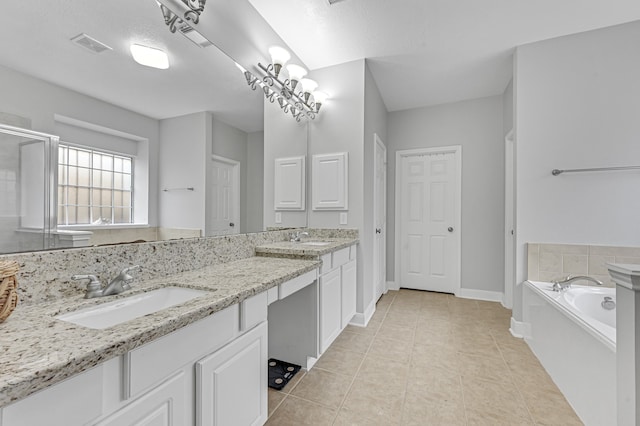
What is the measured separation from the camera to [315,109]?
2.74 m

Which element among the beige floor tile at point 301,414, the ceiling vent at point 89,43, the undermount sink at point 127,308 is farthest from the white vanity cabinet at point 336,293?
the ceiling vent at point 89,43

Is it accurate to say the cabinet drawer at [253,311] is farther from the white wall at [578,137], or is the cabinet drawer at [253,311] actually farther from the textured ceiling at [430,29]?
the white wall at [578,137]

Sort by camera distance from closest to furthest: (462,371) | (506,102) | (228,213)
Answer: (228,213)
(462,371)
(506,102)

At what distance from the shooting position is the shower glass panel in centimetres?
81

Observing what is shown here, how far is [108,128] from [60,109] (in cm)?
16

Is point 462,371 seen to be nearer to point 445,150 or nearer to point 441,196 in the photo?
point 441,196

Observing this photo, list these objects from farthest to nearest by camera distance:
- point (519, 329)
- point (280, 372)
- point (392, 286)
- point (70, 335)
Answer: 1. point (392, 286)
2. point (519, 329)
3. point (280, 372)
4. point (70, 335)

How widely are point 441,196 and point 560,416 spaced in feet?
8.77

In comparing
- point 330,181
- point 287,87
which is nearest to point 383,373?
point 330,181

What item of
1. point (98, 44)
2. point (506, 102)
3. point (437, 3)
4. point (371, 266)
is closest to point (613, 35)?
point (506, 102)

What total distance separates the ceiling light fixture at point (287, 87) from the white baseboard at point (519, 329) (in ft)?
9.18

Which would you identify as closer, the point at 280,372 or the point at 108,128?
the point at 108,128

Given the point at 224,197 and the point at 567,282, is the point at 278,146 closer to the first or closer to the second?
the point at 224,197

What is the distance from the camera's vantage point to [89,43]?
1.01m
